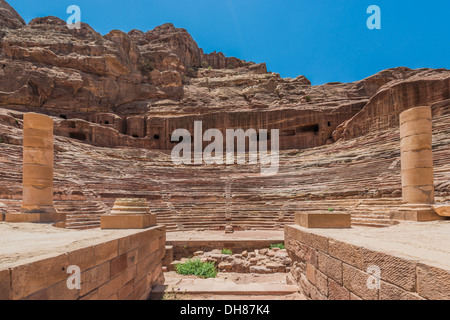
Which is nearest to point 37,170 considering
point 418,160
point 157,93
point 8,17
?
point 418,160

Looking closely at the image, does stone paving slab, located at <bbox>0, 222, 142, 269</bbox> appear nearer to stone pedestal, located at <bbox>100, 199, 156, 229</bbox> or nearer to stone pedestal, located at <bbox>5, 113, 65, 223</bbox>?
stone pedestal, located at <bbox>100, 199, 156, 229</bbox>

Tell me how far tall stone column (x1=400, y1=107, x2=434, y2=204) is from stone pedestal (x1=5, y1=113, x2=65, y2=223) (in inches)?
466

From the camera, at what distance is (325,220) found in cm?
575

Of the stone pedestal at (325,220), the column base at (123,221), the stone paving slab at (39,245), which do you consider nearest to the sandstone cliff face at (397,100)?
the stone pedestal at (325,220)

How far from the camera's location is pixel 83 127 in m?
23.6

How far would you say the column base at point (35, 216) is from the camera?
25.8 feet

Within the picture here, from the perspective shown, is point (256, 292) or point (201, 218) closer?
point (256, 292)

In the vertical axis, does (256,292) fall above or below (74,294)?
below

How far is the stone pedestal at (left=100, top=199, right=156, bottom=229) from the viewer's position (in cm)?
553

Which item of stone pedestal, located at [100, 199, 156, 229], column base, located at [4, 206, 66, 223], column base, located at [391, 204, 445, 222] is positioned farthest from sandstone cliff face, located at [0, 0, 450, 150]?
stone pedestal, located at [100, 199, 156, 229]

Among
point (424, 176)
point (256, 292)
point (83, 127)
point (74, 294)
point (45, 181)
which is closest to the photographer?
point (74, 294)
